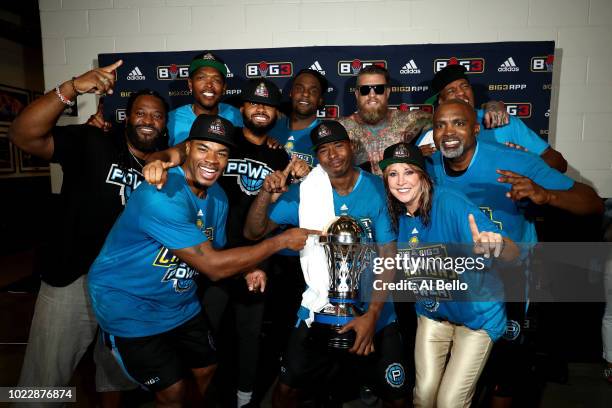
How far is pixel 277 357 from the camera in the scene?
372 centimetres

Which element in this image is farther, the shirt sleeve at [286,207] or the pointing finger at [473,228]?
the shirt sleeve at [286,207]

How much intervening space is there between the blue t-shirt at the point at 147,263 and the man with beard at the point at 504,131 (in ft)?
6.70

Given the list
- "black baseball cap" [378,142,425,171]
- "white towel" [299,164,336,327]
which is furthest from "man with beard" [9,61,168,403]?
"black baseball cap" [378,142,425,171]

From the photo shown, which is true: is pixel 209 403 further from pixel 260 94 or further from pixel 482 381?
pixel 260 94

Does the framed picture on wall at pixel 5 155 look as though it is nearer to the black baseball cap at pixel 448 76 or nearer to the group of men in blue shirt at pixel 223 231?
the group of men in blue shirt at pixel 223 231

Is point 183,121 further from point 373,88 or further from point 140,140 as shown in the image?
point 373,88

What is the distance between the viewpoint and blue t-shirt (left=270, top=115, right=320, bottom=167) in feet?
10.3

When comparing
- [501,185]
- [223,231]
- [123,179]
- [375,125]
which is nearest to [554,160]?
[501,185]

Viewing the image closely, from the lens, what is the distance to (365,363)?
222 cm

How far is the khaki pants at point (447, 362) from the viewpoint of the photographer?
1974 mm

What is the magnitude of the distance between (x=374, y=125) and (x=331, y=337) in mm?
1735

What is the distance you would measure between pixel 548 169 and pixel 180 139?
247 cm

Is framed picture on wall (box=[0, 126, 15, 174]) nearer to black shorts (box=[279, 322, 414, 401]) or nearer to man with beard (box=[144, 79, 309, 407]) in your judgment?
man with beard (box=[144, 79, 309, 407])

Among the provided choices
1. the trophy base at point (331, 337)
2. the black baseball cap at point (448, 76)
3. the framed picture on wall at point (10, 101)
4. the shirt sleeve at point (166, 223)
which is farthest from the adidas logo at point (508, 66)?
the framed picture on wall at point (10, 101)
